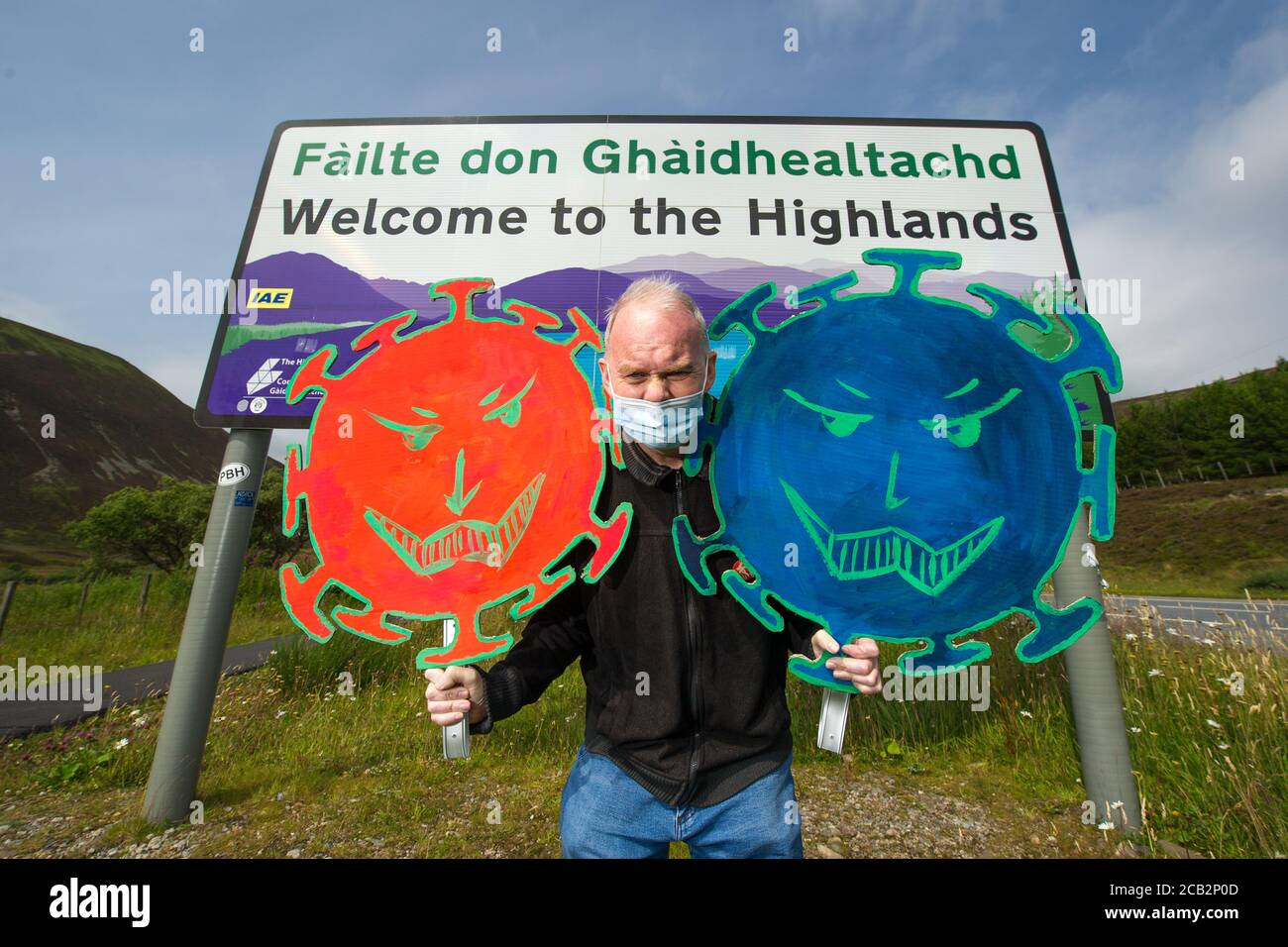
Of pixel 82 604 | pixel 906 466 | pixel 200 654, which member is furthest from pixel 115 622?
pixel 906 466

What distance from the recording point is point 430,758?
329cm

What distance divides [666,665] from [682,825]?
403 millimetres

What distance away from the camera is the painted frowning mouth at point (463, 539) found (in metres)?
1.46

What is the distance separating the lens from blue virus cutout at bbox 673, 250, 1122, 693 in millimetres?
1392

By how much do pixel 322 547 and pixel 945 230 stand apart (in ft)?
10.6

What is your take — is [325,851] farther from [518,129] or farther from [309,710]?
[518,129]

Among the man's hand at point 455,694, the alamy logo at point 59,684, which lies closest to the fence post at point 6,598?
the alamy logo at point 59,684

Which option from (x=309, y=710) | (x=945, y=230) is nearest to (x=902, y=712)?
(x=945, y=230)

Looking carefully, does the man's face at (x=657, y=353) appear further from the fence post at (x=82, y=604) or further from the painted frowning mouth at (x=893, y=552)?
the fence post at (x=82, y=604)

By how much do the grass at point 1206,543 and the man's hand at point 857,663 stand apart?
2928 cm

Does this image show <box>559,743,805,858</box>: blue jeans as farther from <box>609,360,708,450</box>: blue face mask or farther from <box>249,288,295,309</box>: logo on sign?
<box>249,288,295,309</box>: logo on sign

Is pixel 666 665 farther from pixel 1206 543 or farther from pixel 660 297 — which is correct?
pixel 1206 543
